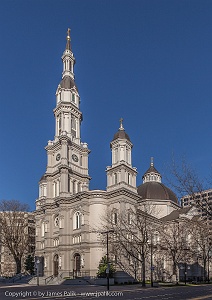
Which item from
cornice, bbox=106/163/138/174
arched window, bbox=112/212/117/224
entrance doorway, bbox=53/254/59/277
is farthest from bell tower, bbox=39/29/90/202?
entrance doorway, bbox=53/254/59/277

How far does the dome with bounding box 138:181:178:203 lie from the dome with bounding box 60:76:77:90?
30275 mm

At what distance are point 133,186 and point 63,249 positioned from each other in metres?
17.9

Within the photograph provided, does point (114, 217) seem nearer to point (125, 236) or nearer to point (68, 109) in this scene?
point (125, 236)

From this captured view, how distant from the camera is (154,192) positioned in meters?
88.0

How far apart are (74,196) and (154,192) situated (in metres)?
26.2

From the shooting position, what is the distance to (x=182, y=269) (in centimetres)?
7781

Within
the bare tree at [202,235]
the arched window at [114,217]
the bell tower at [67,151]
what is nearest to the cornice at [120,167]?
the bell tower at [67,151]

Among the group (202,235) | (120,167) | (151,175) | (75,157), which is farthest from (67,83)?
(202,235)

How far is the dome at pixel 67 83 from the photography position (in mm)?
82500

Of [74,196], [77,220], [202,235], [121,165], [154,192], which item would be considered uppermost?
[121,165]

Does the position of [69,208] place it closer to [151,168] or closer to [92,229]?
[92,229]

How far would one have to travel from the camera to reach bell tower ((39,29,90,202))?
73.0 metres

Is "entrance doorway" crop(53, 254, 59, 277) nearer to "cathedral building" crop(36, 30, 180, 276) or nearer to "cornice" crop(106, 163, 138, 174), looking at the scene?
"cathedral building" crop(36, 30, 180, 276)

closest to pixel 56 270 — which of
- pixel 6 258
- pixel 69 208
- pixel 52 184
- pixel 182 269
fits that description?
Result: pixel 69 208
